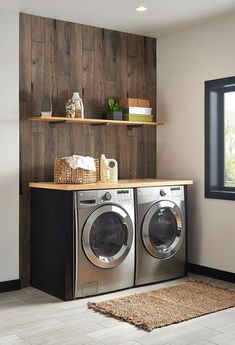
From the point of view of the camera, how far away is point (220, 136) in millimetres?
4922

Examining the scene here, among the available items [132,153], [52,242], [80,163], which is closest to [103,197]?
[80,163]

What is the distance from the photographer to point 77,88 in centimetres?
487

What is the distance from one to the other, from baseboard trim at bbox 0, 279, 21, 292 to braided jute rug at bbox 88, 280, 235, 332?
0.80 metres

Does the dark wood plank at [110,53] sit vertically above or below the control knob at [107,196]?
above

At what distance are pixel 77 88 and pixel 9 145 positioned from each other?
92 centimetres

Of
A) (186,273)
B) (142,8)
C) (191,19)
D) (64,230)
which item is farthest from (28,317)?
(191,19)

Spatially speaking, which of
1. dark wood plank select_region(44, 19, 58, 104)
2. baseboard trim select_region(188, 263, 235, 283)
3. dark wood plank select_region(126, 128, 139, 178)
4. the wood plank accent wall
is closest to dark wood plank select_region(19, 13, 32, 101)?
the wood plank accent wall

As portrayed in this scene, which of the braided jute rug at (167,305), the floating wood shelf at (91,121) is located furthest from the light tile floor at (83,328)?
the floating wood shelf at (91,121)

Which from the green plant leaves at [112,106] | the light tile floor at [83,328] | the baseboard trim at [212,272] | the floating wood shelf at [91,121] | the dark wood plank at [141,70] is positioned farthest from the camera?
the dark wood plank at [141,70]

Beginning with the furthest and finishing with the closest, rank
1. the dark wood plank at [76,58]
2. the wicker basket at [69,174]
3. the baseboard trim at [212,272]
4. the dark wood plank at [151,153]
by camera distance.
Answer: the dark wood plank at [151,153] < the dark wood plank at [76,58] < the baseboard trim at [212,272] < the wicker basket at [69,174]

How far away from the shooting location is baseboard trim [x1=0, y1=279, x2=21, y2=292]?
14.4 ft

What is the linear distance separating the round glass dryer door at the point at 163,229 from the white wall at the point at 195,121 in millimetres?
311

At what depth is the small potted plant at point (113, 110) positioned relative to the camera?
16.1 ft

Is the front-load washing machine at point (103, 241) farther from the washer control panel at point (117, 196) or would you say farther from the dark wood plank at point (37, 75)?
the dark wood plank at point (37, 75)
